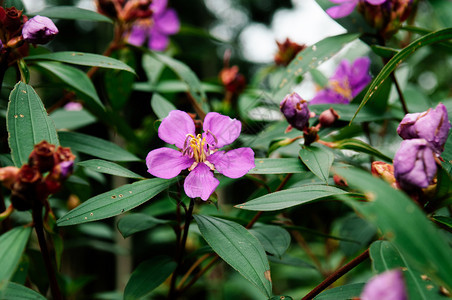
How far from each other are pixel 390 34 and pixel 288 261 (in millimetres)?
563

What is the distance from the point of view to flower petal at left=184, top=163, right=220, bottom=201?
1.97 feet

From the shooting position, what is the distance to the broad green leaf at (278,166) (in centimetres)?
65

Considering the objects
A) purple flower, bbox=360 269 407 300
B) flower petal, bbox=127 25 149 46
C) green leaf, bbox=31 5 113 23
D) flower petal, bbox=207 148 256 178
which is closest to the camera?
purple flower, bbox=360 269 407 300

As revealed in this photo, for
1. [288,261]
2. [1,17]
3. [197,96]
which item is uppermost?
[1,17]

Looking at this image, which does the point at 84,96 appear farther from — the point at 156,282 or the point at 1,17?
the point at 156,282

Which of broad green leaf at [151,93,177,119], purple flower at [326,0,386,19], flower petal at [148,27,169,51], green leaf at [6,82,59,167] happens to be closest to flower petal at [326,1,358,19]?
purple flower at [326,0,386,19]

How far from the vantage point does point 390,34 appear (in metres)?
0.88

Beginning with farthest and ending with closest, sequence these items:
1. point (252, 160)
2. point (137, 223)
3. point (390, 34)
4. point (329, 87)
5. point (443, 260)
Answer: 1. point (329, 87)
2. point (390, 34)
3. point (137, 223)
4. point (252, 160)
5. point (443, 260)

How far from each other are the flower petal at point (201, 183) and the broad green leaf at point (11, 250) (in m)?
0.23

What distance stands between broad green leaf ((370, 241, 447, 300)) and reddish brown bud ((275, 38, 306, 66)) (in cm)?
97

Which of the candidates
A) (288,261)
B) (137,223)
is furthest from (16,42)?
(288,261)

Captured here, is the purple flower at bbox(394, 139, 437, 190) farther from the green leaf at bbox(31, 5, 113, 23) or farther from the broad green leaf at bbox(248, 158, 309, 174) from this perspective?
the green leaf at bbox(31, 5, 113, 23)

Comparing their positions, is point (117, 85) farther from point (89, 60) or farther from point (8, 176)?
point (8, 176)

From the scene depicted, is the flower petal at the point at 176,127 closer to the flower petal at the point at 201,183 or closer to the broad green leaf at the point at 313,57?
the flower petal at the point at 201,183
